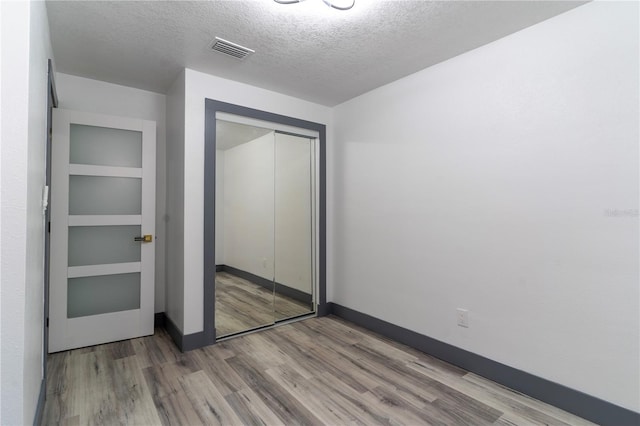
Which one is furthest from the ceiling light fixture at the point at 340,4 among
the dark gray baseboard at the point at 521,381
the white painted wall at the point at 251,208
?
the dark gray baseboard at the point at 521,381

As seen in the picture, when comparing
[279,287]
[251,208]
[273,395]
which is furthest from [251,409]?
[251,208]

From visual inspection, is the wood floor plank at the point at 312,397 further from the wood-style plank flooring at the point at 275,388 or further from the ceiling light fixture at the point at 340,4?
the ceiling light fixture at the point at 340,4

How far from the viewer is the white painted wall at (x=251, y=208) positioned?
3434 mm

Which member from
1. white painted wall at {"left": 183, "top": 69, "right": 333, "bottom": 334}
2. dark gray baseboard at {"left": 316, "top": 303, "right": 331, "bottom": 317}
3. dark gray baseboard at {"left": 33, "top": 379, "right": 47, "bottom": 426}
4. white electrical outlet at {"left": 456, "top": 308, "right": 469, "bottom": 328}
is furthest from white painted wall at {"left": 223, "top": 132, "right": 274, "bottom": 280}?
white electrical outlet at {"left": 456, "top": 308, "right": 469, "bottom": 328}

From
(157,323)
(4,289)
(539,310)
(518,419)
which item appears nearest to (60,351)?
(157,323)

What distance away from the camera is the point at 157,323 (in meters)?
3.32

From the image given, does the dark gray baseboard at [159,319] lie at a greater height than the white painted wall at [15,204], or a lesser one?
lesser

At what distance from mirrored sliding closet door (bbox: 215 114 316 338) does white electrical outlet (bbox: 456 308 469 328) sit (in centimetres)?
173

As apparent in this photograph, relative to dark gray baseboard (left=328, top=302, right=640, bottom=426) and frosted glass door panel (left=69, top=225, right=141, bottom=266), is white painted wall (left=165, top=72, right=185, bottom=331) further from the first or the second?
dark gray baseboard (left=328, top=302, right=640, bottom=426)

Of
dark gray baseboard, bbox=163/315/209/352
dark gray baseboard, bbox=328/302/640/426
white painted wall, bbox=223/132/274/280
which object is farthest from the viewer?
white painted wall, bbox=223/132/274/280

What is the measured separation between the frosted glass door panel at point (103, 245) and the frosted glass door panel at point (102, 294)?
165 millimetres

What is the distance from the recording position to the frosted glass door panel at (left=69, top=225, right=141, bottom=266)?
284 centimetres

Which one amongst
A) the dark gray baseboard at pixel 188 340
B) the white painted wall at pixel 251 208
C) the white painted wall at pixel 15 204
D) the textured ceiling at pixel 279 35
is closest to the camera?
the white painted wall at pixel 15 204

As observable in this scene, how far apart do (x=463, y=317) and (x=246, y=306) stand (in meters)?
2.32
